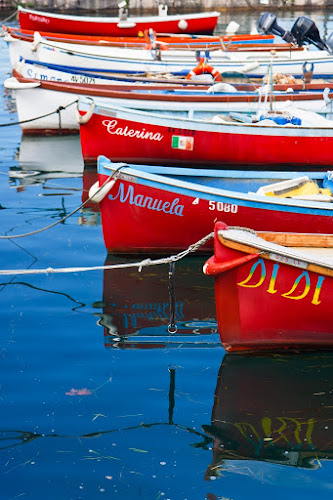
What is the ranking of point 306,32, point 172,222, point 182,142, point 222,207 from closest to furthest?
1. point 222,207
2. point 172,222
3. point 182,142
4. point 306,32

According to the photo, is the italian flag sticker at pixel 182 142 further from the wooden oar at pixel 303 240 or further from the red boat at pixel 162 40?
the red boat at pixel 162 40

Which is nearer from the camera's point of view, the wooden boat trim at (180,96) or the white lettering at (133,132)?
the white lettering at (133,132)

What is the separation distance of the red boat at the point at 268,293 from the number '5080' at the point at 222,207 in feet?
6.39

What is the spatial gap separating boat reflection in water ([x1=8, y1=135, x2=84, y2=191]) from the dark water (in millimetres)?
4038

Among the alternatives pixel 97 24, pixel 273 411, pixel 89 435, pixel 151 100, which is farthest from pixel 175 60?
pixel 89 435

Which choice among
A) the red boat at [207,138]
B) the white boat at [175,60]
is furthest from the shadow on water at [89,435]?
the white boat at [175,60]

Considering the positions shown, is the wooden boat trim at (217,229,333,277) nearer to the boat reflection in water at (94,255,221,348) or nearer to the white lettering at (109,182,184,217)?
the boat reflection in water at (94,255,221,348)

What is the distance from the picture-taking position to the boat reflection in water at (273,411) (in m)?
5.48

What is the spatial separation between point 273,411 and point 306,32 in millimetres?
17131

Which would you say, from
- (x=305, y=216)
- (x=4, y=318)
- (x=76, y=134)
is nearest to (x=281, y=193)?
(x=305, y=216)

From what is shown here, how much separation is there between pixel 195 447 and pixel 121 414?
0.74 metres

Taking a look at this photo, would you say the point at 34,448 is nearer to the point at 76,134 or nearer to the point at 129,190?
the point at 129,190

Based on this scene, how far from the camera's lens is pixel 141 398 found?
622cm

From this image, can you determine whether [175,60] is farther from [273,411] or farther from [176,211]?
[273,411]
